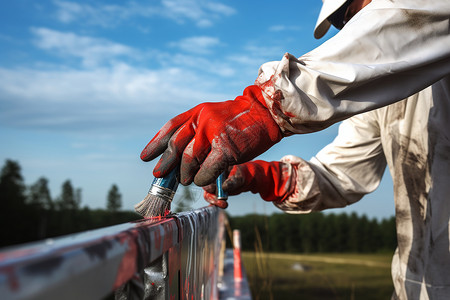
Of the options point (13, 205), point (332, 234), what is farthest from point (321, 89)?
point (13, 205)

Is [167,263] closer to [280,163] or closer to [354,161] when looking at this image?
[280,163]

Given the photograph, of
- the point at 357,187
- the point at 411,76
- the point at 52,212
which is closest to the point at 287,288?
the point at 357,187

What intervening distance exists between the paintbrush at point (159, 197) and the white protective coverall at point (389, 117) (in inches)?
13.8

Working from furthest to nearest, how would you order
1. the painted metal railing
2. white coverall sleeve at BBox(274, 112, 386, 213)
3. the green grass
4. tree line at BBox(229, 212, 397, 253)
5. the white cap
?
1. tree line at BBox(229, 212, 397, 253)
2. the green grass
3. white coverall sleeve at BBox(274, 112, 386, 213)
4. the white cap
5. the painted metal railing

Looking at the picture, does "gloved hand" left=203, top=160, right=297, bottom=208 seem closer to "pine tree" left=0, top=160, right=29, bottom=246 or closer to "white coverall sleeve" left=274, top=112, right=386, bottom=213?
"white coverall sleeve" left=274, top=112, right=386, bottom=213

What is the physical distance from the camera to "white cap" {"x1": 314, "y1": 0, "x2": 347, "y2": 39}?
201cm

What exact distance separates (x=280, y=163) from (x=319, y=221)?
51.1 ft

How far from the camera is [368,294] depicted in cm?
1498

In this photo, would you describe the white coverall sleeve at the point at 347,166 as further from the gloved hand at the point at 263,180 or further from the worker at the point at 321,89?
the worker at the point at 321,89

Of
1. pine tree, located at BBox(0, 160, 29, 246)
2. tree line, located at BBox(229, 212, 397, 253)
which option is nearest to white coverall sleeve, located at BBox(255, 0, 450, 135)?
tree line, located at BBox(229, 212, 397, 253)

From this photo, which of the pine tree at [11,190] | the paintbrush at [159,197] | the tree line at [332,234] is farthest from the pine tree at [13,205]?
the paintbrush at [159,197]

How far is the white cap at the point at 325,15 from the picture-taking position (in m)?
2.01

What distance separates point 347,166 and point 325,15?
84 centimetres

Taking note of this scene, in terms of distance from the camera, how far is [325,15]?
6.87 feet
